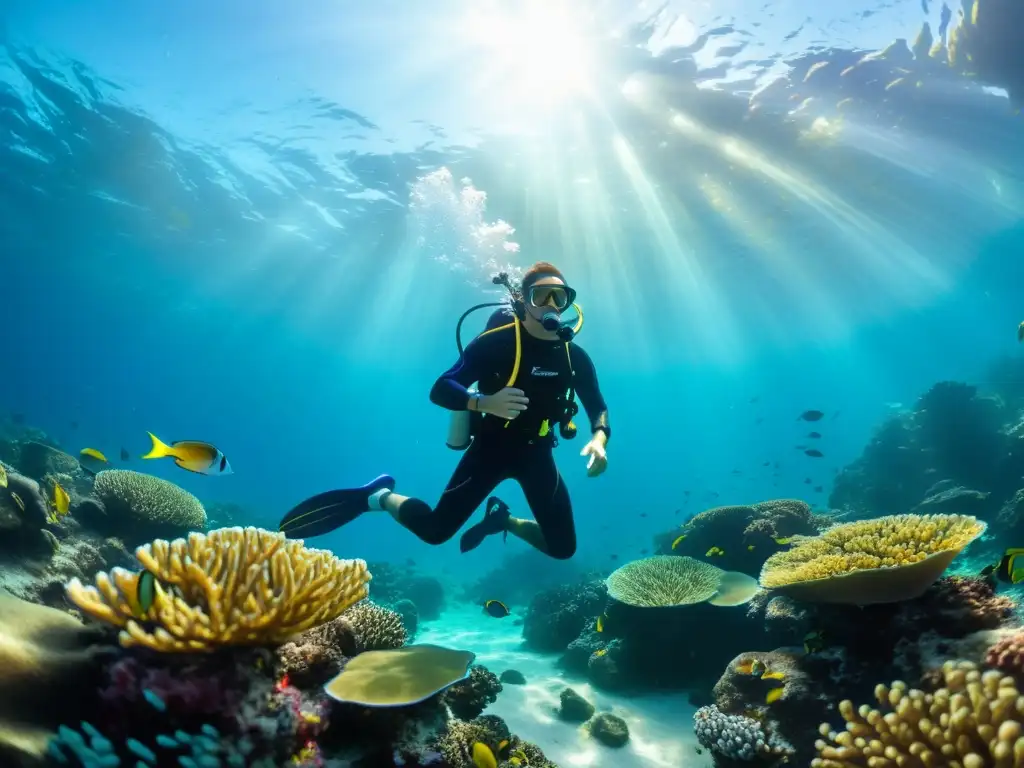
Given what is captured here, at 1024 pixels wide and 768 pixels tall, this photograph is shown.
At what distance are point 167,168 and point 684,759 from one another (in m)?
32.2

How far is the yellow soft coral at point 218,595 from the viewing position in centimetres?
254

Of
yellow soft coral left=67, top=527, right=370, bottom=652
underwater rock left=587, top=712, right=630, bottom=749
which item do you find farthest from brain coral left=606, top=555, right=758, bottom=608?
yellow soft coral left=67, top=527, right=370, bottom=652

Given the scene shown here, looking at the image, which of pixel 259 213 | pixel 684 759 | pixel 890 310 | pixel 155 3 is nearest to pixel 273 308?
pixel 259 213

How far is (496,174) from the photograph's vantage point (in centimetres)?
2247

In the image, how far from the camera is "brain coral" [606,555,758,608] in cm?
720

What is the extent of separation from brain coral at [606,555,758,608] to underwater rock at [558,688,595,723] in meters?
1.45

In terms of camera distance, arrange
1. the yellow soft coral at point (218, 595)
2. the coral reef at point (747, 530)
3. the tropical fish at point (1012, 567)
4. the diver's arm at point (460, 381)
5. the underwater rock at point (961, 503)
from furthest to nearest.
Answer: the underwater rock at point (961, 503), the coral reef at point (747, 530), the diver's arm at point (460, 381), the tropical fish at point (1012, 567), the yellow soft coral at point (218, 595)

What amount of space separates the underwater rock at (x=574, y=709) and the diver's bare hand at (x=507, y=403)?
4327mm

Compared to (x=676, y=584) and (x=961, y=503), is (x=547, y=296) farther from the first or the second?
(x=961, y=503)

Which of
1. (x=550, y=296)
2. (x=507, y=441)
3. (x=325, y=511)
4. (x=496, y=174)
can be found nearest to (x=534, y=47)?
(x=496, y=174)

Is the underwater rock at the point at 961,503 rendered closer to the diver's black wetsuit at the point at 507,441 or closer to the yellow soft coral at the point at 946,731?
the diver's black wetsuit at the point at 507,441

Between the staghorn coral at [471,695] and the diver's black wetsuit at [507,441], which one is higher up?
the diver's black wetsuit at [507,441]

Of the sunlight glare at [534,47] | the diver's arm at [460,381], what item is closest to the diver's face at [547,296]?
the diver's arm at [460,381]

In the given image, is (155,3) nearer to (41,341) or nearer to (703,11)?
(703,11)
